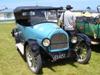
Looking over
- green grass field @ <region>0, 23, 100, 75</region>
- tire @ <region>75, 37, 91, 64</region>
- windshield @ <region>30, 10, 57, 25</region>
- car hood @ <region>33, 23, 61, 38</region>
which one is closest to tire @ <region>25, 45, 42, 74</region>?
green grass field @ <region>0, 23, 100, 75</region>

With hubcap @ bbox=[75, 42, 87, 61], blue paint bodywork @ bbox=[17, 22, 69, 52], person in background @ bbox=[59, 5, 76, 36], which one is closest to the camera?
blue paint bodywork @ bbox=[17, 22, 69, 52]

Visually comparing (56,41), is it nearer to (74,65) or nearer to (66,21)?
(74,65)

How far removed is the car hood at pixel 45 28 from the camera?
779 centimetres

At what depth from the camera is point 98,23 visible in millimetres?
9617

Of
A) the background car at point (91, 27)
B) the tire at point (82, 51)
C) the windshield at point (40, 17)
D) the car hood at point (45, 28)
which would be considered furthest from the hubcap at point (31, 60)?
the background car at point (91, 27)

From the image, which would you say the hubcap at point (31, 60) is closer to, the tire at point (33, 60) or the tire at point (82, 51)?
the tire at point (33, 60)

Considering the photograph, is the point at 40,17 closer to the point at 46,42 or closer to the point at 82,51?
the point at 46,42

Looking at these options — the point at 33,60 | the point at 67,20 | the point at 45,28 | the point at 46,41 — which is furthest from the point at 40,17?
the point at 33,60

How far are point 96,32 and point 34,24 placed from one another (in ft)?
9.22

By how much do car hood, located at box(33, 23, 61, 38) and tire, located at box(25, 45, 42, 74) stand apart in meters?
0.66

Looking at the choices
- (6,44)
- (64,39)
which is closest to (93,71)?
(64,39)

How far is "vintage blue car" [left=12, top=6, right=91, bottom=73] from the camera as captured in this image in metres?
7.52

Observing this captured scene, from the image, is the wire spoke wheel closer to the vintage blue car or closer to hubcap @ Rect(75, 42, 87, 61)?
the vintage blue car

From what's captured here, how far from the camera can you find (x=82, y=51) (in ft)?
28.2
